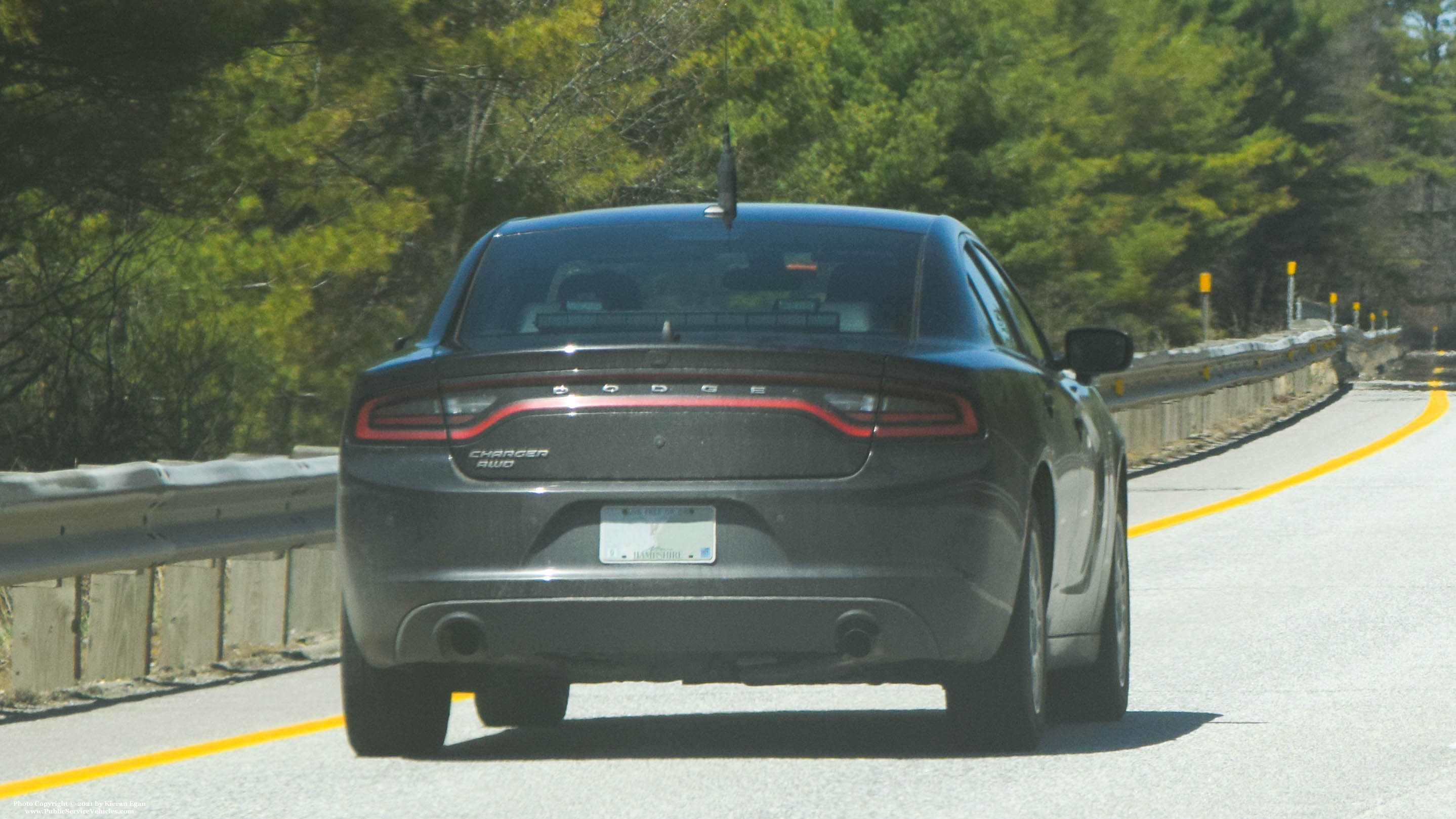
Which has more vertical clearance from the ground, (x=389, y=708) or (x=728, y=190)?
(x=728, y=190)

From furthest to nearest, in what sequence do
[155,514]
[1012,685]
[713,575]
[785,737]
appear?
[155,514], [785,737], [1012,685], [713,575]

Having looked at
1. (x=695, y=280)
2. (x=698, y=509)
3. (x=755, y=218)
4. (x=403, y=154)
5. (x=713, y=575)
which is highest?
(x=403, y=154)

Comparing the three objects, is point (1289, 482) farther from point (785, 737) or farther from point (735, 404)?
point (735, 404)

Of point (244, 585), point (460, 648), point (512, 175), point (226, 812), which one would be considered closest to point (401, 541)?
point (460, 648)

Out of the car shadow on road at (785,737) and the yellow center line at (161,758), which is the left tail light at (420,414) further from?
the yellow center line at (161,758)

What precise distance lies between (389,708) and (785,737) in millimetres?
1305

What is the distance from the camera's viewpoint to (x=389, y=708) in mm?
6941

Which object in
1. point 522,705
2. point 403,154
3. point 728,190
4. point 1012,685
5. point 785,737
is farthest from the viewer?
point 403,154

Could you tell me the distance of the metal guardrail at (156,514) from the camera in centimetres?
805

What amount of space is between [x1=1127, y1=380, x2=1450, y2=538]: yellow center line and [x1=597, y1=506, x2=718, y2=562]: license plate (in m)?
7.23

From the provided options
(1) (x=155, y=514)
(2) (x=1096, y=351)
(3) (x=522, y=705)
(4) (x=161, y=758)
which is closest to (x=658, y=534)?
(3) (x=522, y=705)

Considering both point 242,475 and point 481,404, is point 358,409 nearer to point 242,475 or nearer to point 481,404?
point 481,404

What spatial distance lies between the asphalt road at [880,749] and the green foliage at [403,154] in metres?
1.50

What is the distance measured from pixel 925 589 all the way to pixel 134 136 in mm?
11866
